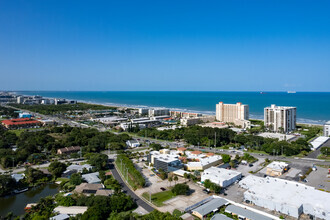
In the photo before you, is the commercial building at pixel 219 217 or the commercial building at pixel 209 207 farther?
the commercial building at pixel 209 207

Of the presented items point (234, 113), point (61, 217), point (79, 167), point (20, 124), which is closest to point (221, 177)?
point (61, 217)

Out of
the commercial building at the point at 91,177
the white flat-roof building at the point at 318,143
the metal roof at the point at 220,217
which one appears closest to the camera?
the metal roof at the point at 220,217

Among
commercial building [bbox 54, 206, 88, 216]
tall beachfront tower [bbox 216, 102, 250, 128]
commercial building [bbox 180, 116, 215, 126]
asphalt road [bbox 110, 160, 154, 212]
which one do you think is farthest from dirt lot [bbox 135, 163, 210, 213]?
tall beachfront tower [bbox 216, 102, 250, 128]

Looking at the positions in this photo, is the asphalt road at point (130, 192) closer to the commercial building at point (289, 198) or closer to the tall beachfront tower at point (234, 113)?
the commercial building at point (289, 198)

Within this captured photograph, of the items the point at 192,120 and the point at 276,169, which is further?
the point at 192,120

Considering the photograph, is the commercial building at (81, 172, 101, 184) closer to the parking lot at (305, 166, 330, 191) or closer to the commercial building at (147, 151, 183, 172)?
the commercial building at (147, 151, 183, 172)

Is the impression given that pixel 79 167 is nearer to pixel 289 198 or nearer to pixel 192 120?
pixel 289 198

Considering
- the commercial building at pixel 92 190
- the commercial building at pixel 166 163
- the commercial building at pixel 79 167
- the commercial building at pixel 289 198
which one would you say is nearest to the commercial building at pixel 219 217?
the commercial building at pixel 289 198
